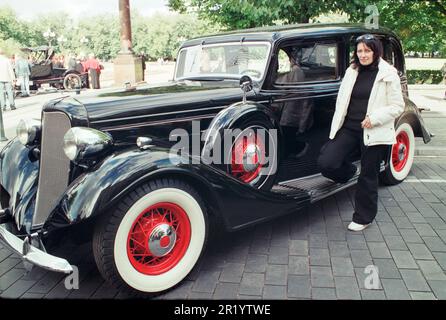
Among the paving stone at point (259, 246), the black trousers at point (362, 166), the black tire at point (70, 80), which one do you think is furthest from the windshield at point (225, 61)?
the black tire at point (70, 80)

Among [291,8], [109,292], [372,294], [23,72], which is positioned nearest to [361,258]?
[372,294]

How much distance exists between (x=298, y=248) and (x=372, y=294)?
79 centimetres

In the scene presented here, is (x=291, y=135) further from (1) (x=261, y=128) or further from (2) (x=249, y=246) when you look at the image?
(2) (x=249, y=246)

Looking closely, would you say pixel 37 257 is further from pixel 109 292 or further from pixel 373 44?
pixel 373 44

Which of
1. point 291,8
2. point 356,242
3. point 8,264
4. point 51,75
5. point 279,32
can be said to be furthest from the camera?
point 51,75

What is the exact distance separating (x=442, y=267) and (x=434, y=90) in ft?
49.1

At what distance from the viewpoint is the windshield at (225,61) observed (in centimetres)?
371

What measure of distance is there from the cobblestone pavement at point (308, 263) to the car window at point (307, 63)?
1.34m

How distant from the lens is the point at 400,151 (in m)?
4.86

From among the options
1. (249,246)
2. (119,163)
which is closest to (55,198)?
(119,163)

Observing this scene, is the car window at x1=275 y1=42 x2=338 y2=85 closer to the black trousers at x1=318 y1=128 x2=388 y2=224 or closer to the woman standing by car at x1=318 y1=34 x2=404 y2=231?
the woman standing by car at x1=318 y1=34 x2=404 y2=231

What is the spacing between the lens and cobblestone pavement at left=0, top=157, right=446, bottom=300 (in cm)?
269

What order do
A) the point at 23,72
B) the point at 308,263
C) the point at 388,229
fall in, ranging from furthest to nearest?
the point at 23,72 < the point at 388,229 < the point at 308,263

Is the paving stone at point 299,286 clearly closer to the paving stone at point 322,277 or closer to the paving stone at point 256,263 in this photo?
the paving stone at point 322,277
